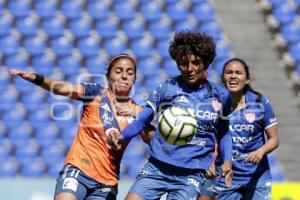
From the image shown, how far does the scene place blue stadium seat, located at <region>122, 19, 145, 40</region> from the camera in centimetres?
1520

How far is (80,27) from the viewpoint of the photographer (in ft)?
49.7

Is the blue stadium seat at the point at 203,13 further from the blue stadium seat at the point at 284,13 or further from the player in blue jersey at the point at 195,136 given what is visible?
the player in blue jersey at the point at 195,136

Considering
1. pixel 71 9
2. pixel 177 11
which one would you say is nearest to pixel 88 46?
pixel 71 9

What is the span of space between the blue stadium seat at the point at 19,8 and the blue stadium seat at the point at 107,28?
140 centimetres

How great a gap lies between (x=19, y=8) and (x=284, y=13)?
5.37m

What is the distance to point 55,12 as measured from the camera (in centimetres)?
1517

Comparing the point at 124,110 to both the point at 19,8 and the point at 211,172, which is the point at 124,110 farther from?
the point at 19,8

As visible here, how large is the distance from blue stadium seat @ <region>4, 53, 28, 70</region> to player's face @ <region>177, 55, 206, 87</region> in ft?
26.3

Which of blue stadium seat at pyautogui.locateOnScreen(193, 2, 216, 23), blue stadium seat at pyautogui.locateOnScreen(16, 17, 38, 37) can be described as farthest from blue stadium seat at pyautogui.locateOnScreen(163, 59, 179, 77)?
blue stadium seat at pyautogui.locateOnScreen(16, 17, 38, 37)

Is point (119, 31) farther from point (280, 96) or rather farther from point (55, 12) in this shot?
point (280, 96)

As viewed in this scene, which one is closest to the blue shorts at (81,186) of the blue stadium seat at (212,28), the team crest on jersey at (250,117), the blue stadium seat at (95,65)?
the team crest on jersey at (250,117)

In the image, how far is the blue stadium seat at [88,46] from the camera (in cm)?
1473

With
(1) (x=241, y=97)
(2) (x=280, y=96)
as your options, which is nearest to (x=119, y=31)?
(2) (x=280, y=96)

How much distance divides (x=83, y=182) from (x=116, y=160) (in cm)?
40
